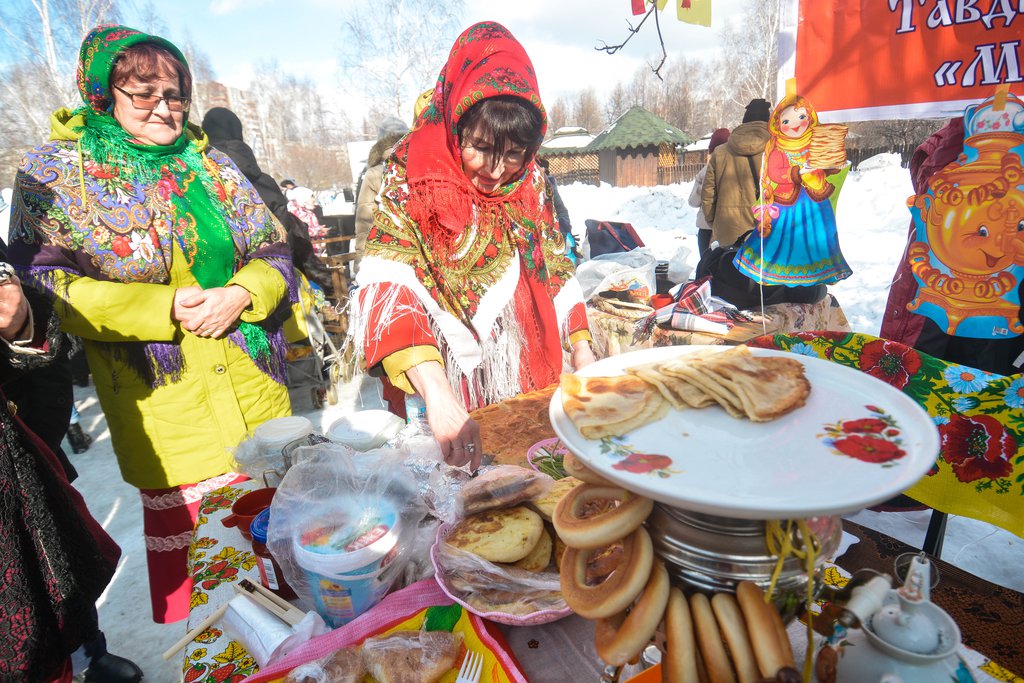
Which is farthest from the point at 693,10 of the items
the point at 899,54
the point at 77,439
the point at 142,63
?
the point at 77,439

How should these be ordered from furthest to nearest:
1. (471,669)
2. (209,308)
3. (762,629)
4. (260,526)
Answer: (209,308), (260,526), (471,669), (762,629)

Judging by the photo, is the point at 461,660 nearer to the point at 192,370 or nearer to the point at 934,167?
the point at 192,370

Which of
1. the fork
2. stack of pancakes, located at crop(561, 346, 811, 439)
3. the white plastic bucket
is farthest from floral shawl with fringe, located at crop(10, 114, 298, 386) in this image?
stack of pancakes, located at crop(561, 346, 811, 439)

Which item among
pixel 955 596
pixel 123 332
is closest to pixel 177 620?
pixel 123 332

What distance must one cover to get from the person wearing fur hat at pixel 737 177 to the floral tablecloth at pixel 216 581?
556cm

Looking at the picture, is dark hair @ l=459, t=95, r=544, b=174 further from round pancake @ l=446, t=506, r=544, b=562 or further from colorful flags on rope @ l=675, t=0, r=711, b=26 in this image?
colorful flags on rope @ l=675, t=0, r=711, b=26

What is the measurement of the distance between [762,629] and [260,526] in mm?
1160

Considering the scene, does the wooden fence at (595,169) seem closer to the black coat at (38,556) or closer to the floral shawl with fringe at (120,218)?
the floral shawl with fringe at (120,218)

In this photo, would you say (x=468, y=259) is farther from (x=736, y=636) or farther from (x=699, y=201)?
(x=699, y=201)

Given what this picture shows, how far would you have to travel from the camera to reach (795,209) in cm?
246

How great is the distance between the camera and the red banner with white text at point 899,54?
197 cm

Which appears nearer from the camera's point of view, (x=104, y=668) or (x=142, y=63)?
(x=142, y=63)

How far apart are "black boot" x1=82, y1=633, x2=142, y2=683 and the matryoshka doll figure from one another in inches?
135

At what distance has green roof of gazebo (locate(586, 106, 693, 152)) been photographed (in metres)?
22.8
